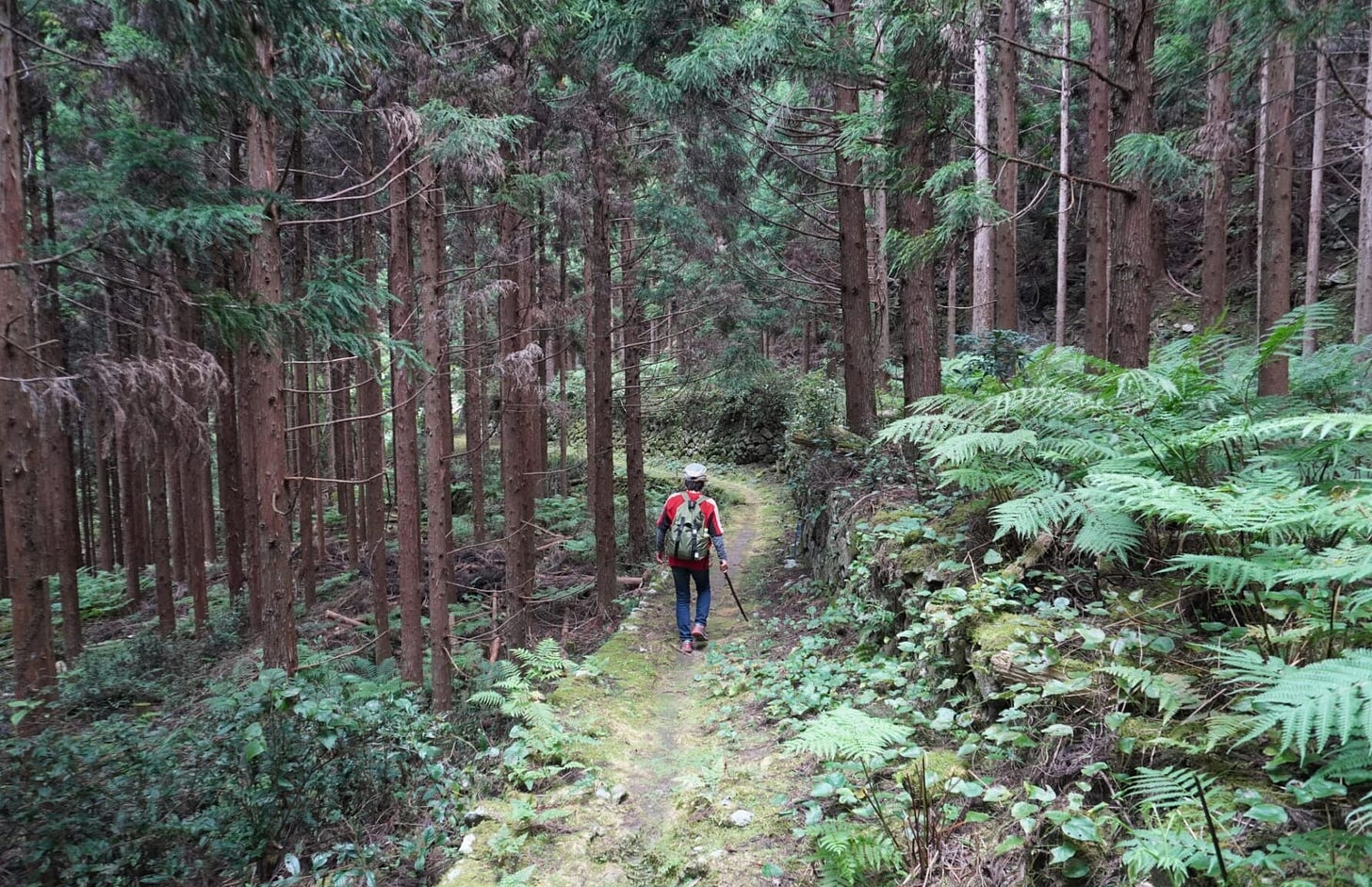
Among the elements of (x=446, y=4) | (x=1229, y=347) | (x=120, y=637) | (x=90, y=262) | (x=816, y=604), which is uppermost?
(x=446, y=4)

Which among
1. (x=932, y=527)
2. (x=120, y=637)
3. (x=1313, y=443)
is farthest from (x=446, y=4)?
(x=120, y=637)

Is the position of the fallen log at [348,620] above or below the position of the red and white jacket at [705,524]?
below

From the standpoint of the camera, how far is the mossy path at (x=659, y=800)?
11.7ft

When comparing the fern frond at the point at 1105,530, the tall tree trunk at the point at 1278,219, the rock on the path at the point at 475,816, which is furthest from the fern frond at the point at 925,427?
the tall tree trunk at the point at 1278,219

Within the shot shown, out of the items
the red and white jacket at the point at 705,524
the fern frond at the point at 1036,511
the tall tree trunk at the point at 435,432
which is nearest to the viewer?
the fern frond at the point at 1036,511

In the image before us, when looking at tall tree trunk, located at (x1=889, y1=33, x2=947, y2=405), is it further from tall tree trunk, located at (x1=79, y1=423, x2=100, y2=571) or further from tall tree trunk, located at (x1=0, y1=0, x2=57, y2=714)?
tall tree trunk, located at (x1=79, y1=423, x2=100, y2=571)

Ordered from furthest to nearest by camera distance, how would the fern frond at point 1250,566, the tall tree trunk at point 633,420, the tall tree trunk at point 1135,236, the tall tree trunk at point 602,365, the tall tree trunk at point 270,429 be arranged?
the tall tree trunk at point 633,420, the tall tree trunk at point 602,365, the tall tree trunk at point 270,429, the tall tree trunk at point 1135,236, the fern frond at point 1250,566

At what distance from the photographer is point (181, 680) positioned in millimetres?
10727

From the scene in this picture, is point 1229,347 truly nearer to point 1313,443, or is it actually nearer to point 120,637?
point 1313,443

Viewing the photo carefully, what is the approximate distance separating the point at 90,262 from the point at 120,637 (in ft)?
37.6

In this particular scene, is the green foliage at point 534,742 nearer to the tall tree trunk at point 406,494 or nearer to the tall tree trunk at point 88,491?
the tall tree trunk at point 406,494

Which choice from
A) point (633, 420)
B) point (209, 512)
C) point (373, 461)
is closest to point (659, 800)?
point (633, 420)

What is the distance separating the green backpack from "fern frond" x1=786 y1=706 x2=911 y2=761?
14.8 ft

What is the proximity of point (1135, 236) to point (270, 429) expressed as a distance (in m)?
8.81
